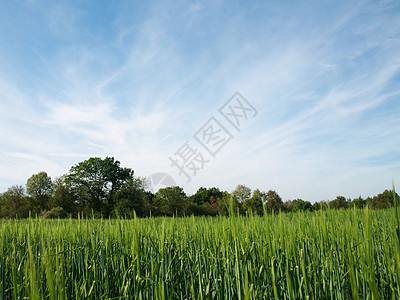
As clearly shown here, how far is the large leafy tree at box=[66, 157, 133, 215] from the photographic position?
91.2ft

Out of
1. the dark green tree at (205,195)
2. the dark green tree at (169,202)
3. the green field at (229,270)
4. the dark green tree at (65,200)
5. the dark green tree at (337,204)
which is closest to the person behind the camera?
the green field at (229,270)

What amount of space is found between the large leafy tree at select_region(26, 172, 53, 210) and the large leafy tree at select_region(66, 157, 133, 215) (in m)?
3.26

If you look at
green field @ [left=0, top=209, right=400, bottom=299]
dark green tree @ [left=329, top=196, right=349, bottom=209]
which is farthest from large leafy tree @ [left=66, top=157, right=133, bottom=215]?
green field @ [left=0, top=209, right=400, bottom=299]

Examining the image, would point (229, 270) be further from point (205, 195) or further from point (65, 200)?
point (205, 195)

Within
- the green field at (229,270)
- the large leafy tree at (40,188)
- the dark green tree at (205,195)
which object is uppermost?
the large leafy tree at (40,188)

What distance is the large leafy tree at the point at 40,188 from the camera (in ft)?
94.6

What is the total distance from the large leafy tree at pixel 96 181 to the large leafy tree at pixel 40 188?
10.7 feet

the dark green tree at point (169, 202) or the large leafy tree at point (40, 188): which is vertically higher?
the large leafy tree at point (40, 188)

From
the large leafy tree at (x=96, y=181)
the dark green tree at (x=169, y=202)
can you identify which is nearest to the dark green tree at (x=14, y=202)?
the large leafy tree at (x=96, y=181)

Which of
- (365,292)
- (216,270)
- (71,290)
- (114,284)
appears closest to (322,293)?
(365,292)

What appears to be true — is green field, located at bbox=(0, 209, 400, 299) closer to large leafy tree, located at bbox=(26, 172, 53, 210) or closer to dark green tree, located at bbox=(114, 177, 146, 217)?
dark green tree, located at bbox=(114, 177, 146, 217)

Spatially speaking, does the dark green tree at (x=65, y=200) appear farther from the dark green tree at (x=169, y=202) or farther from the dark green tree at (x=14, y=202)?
the dark green tree at (x=169, y=202)

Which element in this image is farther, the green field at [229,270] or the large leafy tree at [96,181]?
the large leafy tree at [96,181]

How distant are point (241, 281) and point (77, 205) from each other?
96.6ft
